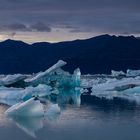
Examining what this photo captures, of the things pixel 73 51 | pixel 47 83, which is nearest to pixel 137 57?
pixel 73 51

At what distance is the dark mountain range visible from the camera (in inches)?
2822

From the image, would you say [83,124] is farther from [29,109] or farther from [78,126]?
[29,109]

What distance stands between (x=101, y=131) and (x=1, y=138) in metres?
2.34

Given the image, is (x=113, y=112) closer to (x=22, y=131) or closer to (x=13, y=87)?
(x=22, y=131)

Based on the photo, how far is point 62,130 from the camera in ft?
37.9

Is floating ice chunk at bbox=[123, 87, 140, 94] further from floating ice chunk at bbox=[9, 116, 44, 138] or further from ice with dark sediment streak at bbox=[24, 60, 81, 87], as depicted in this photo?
floating ice chunk at bbox=[9, 116, 44, 138]

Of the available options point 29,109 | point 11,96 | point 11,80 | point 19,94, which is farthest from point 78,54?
point 29,109

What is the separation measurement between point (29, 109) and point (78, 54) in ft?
197

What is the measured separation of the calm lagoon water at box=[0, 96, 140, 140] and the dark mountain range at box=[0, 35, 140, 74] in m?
51.1

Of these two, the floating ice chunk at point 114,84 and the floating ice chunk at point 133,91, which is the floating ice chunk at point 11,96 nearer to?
the floating ice chunk at point 114,84

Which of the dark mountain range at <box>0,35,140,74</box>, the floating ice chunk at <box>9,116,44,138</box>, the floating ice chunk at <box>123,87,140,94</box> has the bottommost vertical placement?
the floating ice chunk at <box>9,116,44,138</box>

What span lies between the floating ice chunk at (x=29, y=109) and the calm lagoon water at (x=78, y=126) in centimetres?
32

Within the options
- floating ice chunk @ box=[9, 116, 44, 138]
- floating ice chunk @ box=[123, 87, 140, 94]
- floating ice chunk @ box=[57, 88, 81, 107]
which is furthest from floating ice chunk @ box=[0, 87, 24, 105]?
floating ice chunk @ box=[123, 87, 140, 94]

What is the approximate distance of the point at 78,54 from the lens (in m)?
73.6
